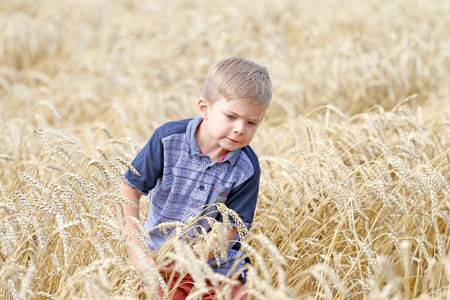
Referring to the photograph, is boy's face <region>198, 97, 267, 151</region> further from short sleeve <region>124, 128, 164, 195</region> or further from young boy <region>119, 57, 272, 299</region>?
short sleeve <region>124, 128, 164, 195</region>

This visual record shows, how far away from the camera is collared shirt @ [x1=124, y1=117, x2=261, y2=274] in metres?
1.97

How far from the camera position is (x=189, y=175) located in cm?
200

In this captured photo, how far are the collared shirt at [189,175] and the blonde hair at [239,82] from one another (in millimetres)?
182

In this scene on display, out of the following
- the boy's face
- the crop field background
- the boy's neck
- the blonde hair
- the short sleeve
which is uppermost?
the blonde hair

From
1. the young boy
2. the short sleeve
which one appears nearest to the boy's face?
the young boy

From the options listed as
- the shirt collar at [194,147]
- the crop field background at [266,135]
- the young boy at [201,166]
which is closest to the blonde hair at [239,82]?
the young boy at [201,166]

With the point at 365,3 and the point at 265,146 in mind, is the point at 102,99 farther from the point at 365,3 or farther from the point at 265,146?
the point at 365,3

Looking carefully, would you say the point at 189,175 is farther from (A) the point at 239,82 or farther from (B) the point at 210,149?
(A) the point at 239,82

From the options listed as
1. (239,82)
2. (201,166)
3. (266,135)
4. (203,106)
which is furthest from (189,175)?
(266,135)

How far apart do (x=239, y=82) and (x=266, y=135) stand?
Result: 7.27ft

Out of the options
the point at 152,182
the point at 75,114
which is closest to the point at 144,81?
the point at 75,114

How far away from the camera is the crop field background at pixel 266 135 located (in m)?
1.80

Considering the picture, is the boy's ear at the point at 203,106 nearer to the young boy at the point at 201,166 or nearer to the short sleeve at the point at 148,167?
the young boy at the point at 201,166

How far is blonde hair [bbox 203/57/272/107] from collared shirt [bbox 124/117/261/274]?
18cm
